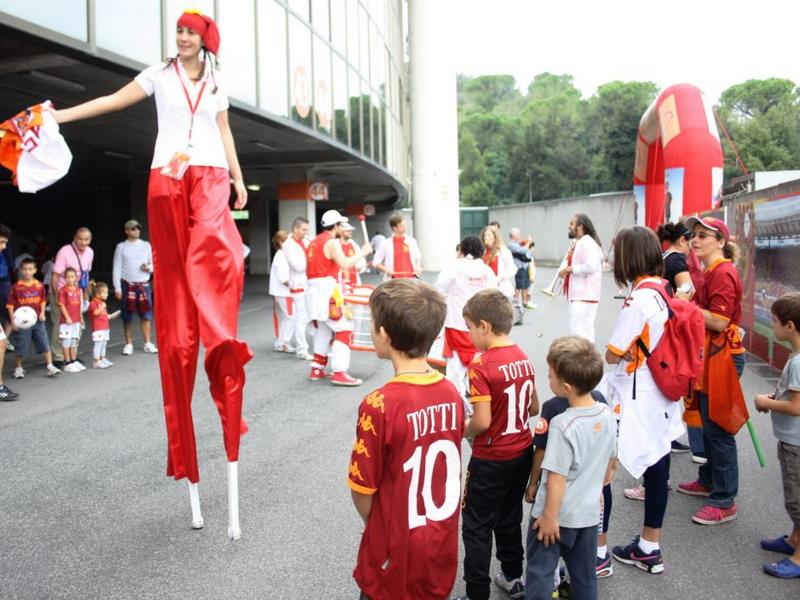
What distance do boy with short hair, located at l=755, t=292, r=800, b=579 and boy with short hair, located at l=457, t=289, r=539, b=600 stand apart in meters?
1.39

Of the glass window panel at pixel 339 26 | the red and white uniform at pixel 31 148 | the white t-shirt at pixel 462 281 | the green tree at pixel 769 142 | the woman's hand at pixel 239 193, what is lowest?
the white t-shirt at pixel 462 281

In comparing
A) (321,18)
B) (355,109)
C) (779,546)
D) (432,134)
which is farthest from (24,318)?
(432,134)

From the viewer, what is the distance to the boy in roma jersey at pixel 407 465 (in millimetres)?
2246

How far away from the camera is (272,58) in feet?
45.7

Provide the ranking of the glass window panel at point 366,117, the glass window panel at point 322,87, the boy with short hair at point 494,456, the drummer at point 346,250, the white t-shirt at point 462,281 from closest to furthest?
the boy with short hair at point 494,456 < the white t-shirt at point 462,281 < the drummer at point 346,250 < the glass window panel at point 322,87 < the glass window panel at point 366,117

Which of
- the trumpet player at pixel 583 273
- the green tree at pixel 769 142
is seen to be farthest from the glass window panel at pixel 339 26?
the green tree at pixel 769 142

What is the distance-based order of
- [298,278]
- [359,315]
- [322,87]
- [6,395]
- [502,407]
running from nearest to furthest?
[502,407], [6,395], [359,315], [298,278], [322,87]

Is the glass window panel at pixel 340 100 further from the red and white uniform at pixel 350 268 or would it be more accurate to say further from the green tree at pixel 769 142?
the green tree at pixel 769 142

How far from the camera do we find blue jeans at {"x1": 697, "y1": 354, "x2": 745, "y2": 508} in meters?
4.29

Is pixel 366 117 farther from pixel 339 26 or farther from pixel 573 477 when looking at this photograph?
pixel 573 477

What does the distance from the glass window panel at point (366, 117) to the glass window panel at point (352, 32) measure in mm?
1026

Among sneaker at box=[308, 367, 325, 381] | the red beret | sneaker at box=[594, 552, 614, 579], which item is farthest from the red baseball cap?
sneaker at box=[308, 367, 325, 381]

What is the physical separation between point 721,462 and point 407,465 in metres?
2.80

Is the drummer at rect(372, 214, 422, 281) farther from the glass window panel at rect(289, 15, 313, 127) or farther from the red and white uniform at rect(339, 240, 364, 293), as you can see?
the glass window panel at rect(289, 15, 313, 127)
